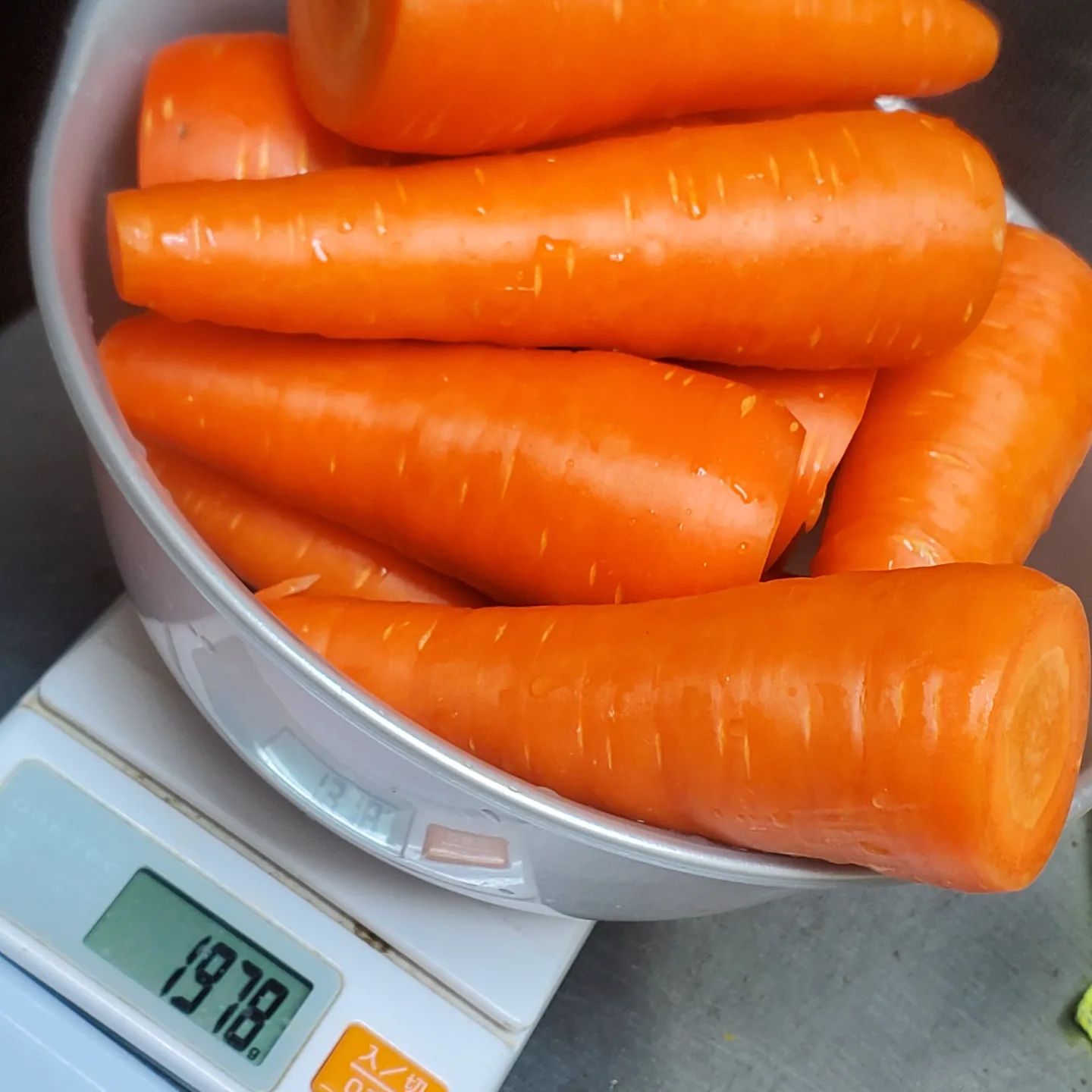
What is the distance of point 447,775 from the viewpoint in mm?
345

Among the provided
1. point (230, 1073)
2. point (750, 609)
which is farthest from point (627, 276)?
point (230, 1073)

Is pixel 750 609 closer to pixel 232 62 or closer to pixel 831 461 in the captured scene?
pixel 831 461

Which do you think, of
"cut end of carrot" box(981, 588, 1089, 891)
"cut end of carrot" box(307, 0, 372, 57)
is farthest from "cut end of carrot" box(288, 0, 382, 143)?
"cut end of carrot" box(981, 588, 1089, 891)

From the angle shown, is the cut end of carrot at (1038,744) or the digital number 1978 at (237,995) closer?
the cut end of carrot at (1038,744)

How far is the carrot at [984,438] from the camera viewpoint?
54 centimetres

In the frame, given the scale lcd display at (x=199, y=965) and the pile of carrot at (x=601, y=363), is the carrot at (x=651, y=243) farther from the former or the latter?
the scale lcd display at (x=199, y=965)

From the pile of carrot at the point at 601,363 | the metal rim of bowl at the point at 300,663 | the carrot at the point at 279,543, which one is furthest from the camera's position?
the carrot at the point at 279,543

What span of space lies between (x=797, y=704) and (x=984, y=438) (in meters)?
0.22

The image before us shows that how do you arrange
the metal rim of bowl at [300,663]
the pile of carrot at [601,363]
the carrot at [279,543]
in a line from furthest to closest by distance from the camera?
the carrot at [279,543] < the pile of carrot at [601,363] < the metal rim of bowl at [300,663]

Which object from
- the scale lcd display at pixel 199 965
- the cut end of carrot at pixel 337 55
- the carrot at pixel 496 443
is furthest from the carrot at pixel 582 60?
the scale lcd display at pixel 199 965

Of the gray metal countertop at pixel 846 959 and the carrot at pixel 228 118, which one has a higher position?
the carrot at pixel 228 118

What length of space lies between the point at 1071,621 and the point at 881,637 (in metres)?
0.07

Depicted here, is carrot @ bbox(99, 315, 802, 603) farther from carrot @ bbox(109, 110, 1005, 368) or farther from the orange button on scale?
the orange button on scale

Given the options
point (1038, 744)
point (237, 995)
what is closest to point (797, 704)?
point (1038, 744)
